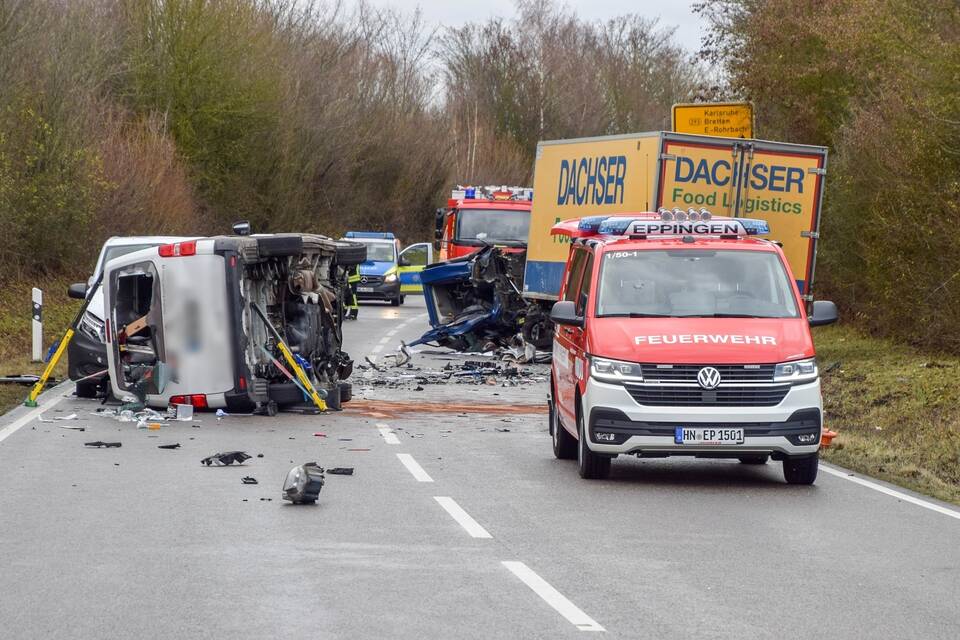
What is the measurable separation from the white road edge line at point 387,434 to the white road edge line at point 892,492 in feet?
13.0

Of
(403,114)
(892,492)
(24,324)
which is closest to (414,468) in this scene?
(892,492)

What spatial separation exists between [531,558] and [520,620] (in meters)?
1.70

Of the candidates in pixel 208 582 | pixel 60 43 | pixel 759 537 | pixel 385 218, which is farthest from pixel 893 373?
pixel 385 218

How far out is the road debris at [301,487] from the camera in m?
10.7

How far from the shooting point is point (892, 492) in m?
12.0

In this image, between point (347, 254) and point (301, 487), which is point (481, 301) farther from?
point (301, 487)

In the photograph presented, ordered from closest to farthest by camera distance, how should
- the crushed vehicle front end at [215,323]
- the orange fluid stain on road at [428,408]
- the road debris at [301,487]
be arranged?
the road debris at [301,487] < the crushed vehicle front end at [215,323] < the orange fluid stain on road at [428,408]

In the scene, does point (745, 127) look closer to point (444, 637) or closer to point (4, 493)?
point (4, 493)

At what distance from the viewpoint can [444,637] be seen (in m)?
6.69

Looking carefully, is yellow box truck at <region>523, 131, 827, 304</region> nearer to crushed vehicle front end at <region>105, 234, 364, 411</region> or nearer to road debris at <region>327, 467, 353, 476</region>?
crushed vehicle front end at <region>105, 234, 364, 411</region>

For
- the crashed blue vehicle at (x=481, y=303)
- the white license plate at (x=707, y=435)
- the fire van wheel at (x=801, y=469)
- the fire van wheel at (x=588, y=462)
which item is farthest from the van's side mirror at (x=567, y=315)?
the crashed blue vehicle at (x=481, y=303)

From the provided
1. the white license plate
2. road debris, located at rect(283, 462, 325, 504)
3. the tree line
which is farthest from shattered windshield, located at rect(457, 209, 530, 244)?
road debris, located at rect(283, 462, 325, 504)

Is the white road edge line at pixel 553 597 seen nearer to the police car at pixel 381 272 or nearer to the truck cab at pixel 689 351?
the truck cab at pixel 689 351

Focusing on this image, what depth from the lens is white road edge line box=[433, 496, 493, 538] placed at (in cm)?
963
